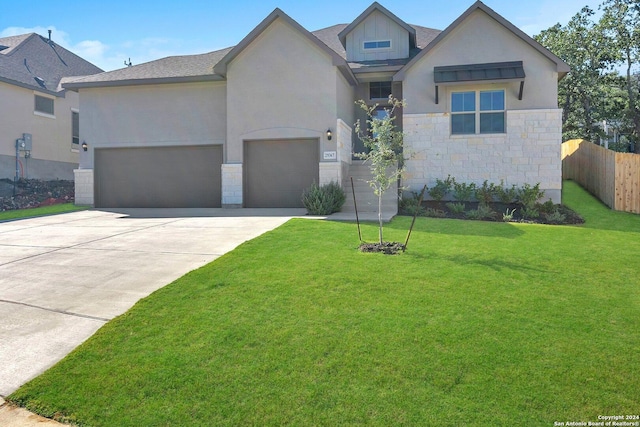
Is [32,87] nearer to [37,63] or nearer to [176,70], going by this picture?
[37,63]

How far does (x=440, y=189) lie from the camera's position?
15.2 metres

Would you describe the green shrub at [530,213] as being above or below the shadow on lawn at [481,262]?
above

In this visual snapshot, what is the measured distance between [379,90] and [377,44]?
182cm

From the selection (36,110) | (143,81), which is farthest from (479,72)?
(36,110)

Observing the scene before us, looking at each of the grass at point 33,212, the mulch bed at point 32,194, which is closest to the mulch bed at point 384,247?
the grass at point 33,212

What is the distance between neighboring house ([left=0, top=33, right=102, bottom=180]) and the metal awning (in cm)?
1805

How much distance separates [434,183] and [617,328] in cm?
1141

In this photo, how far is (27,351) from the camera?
14.6 feet

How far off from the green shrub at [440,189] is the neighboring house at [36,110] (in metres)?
Result: 18.5

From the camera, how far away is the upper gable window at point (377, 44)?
18109mm

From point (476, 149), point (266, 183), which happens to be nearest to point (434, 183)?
point (476, 149)

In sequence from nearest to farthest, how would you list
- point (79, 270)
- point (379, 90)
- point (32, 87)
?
1. point (79, 270)
2. point (379, 90)
3. point (32, 87)

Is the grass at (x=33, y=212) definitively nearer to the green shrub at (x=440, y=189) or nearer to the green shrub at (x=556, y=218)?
the green shrub at (x=440, y=189)

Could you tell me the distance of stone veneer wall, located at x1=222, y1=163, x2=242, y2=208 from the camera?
1612 cm
